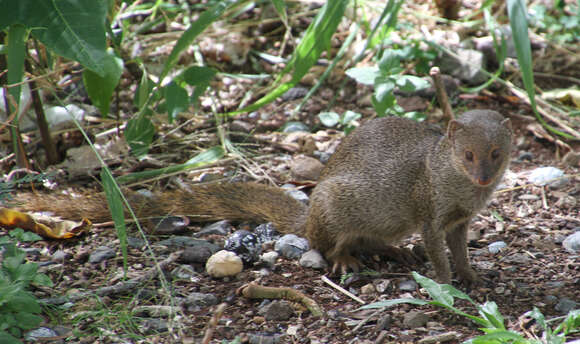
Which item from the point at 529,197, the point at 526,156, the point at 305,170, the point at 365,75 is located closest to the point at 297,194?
the point at 305,170

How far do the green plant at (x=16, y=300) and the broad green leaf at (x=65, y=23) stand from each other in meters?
0.77

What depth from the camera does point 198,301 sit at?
2.76m

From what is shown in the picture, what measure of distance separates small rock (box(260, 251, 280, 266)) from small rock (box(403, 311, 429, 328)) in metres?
0.82

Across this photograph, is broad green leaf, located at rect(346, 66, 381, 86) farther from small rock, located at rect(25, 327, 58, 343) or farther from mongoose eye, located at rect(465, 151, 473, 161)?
small rock, located at rect(25, 327, 58, 343)

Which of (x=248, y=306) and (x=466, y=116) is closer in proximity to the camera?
(x=248, y=306)

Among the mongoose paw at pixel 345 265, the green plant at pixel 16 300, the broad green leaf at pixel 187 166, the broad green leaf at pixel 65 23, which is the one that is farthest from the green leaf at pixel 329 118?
the green plant at pixel 16 300

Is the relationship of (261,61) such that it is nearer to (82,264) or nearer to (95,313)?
(82,264)

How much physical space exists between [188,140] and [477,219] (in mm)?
1893

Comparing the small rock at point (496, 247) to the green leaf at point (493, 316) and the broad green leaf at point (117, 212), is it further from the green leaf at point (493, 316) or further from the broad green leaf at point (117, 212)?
the broad green leaf at point (117, 212)

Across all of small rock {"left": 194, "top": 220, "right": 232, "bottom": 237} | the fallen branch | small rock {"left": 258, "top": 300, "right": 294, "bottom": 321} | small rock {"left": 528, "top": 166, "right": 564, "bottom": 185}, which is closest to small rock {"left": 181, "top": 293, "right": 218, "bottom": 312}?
the fallen branch

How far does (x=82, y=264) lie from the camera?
3.04 metres

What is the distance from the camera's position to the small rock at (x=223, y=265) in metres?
3.00

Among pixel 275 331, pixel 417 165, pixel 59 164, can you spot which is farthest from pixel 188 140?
pixel 275 331

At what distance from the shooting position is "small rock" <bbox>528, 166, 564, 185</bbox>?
3955mm
